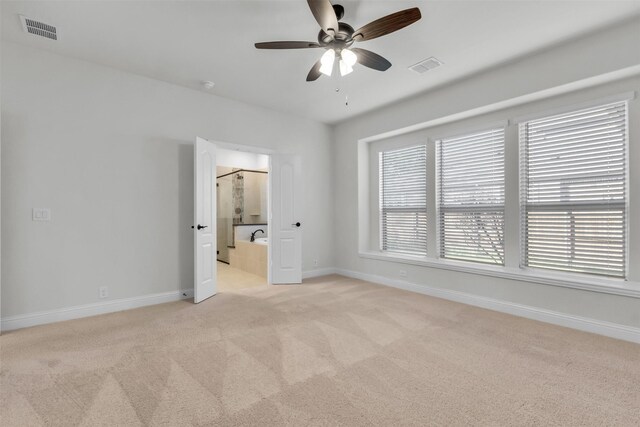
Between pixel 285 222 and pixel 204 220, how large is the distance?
1387mm

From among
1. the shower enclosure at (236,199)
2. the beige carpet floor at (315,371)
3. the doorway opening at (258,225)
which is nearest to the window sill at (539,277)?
the beige carpet floor at (315,371)

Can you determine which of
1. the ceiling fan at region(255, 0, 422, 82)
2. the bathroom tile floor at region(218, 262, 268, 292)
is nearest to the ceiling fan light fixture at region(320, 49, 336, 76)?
the ceiling fan at region(255, 0, 422, 82)

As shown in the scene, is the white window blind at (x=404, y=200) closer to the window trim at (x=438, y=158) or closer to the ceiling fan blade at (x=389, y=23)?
the window trim at (x=438, y=158)

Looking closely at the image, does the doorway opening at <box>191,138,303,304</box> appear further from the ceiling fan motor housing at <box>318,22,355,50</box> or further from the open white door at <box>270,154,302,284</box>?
the ceiling fan motor housing at <box>318,22,355,50</box>

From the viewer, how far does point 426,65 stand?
3414 millimetres

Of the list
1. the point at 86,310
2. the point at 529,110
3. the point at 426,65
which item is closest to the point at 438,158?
the point at 529,110

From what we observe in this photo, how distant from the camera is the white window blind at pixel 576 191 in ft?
9.64

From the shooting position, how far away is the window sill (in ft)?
9.13

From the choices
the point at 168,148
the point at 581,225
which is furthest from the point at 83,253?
the point at 581,225

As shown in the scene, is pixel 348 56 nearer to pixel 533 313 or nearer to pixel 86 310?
pixel 533 313

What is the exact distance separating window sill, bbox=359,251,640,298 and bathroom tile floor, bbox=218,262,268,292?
2333mm

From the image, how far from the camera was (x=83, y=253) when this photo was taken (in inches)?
133

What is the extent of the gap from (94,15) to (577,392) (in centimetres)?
460

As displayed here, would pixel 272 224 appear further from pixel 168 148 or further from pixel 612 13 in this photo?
pixel 612 13
